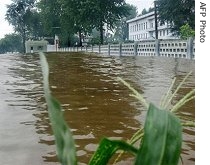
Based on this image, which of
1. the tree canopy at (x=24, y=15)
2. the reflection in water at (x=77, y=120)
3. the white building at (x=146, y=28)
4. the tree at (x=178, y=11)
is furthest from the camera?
the tree canopy at (x=24, y=15)

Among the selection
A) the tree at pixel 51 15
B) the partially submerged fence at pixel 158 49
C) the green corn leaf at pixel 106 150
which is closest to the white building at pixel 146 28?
the tree at pixel 51 15

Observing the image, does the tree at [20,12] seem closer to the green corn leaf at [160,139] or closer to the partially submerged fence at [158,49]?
the partially submerged fence at [158,49]

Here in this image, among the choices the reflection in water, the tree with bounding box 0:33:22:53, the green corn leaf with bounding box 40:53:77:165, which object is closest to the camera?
the green corn leaf with bounding box 40:53:77:165

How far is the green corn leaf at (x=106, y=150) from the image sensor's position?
0.53m

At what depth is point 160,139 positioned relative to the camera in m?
0.52

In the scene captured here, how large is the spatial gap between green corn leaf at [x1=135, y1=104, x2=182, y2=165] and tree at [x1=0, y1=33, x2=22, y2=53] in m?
Answer: 88.1

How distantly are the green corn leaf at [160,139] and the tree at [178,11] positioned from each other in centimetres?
3501

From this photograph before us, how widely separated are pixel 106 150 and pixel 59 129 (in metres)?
0.09

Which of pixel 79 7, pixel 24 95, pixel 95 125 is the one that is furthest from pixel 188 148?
pixel 79 7

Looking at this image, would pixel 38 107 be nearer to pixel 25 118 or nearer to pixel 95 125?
pixel 25 118

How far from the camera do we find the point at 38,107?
4238mm

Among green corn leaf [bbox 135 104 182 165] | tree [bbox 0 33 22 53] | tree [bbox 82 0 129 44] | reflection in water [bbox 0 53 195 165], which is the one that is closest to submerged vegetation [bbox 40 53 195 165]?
green corn leaf [bbox 135 104 182 165]

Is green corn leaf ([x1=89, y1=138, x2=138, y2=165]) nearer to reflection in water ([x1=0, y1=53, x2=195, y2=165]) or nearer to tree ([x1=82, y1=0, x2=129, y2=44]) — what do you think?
reflection in water ([x1=0, y1=53, x2=195, y2=165])

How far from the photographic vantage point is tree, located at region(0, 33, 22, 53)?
88250 mm
